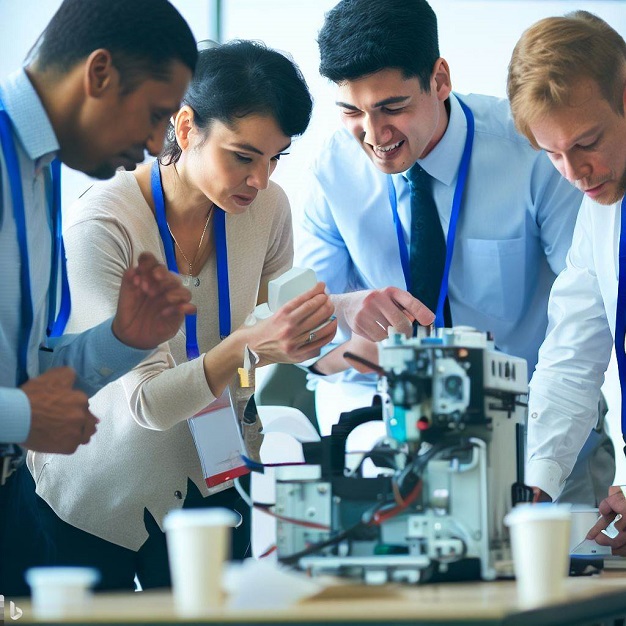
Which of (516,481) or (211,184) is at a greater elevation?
(211,184)

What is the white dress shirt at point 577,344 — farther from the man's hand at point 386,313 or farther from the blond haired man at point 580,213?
the man's hand at point 386,313

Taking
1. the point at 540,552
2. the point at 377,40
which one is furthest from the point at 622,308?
the point at 540,552

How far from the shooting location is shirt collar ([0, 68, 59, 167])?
6.32 ft

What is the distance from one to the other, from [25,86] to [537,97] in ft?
3.84

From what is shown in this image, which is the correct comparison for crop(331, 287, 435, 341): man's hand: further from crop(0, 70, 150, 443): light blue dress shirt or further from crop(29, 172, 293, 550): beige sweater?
crop(0, 70, 150, 443): light blue dress shirt

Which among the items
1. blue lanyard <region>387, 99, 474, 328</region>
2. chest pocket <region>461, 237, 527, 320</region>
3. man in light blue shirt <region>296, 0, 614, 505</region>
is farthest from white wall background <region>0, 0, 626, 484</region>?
chest pocket <region>461, 237, 527, 320</region>

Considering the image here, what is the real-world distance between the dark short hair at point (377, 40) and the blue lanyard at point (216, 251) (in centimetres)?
54

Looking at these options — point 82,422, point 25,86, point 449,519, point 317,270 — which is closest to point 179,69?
point 25,86

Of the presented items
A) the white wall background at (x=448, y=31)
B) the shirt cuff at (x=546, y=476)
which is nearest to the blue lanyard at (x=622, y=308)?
the shirt cuff at (x=546, y=476)

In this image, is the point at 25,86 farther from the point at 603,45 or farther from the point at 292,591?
the point at 603,45

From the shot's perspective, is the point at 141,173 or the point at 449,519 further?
the point at 141,173

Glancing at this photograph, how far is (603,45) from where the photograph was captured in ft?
8.29

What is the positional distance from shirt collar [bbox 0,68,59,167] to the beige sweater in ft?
1.82

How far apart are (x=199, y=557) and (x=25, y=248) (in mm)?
835
